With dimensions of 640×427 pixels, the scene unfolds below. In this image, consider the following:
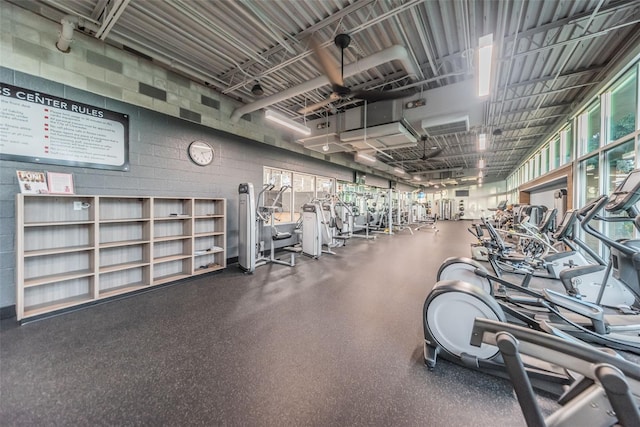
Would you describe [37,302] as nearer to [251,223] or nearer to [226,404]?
[251,223]

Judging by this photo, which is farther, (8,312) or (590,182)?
(590,182)

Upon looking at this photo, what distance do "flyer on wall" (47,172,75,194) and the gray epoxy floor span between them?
153 centimetres

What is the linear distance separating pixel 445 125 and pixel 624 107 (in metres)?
2.44

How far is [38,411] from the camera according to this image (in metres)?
1.51

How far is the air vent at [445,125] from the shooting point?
175 inches

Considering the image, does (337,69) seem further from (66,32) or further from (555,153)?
(555,153)

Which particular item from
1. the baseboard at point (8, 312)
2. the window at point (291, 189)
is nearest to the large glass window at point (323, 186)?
the window at point (291, 189)

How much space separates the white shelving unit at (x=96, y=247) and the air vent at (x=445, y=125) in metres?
4.53

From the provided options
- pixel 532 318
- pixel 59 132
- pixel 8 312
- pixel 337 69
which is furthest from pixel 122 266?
pixel 532 318

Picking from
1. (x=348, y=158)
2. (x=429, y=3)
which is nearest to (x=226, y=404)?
(x=429, y=3)

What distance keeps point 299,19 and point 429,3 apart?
1.52 m

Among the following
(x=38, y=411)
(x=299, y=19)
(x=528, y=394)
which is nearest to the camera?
(x=528, y=394)

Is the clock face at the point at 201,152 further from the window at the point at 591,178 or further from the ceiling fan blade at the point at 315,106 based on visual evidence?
the window at the point at 591,178

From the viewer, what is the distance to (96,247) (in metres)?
3.07
